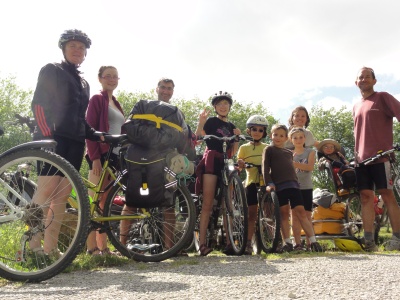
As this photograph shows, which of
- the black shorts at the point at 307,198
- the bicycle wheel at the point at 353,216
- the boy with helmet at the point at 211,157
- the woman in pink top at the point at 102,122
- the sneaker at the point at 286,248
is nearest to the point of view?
the woman in pink top at the point at 102,122

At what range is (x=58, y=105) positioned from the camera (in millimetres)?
4215

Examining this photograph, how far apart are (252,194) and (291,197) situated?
63 cm

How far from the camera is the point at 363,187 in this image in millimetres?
5895

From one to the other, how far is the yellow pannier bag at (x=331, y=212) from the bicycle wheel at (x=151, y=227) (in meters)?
3.13

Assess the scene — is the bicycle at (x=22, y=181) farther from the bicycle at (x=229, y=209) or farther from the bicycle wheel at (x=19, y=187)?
the bicycle at (x=229, y=209)

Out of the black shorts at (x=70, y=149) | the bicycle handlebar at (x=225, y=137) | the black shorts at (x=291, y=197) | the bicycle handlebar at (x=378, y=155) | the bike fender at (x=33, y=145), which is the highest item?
the bicycle handlebar at (x=225, y=137)

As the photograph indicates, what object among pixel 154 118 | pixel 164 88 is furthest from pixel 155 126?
pixel 164 88

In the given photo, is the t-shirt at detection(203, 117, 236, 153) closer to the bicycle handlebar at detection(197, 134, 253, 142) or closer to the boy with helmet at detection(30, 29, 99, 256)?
the bicycle handlebar at detection(197, 134, 253, 142)

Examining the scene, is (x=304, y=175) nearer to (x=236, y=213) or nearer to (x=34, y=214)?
(x=236, y=213)

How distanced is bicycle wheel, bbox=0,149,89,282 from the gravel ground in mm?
165

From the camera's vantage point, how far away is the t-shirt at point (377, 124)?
5805 mm

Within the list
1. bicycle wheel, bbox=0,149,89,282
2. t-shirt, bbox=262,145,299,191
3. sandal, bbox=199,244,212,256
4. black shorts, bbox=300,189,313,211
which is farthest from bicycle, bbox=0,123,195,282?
black shorts, bbox=300,189,313,211

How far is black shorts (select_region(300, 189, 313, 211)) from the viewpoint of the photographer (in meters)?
6.04

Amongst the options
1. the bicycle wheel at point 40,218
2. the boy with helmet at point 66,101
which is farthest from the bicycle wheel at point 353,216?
the bicycle wheel at point 40,218
